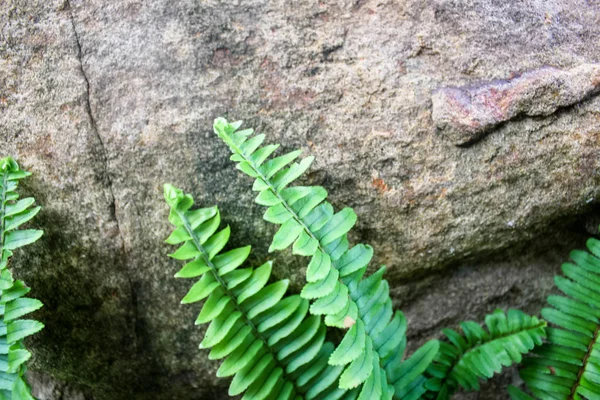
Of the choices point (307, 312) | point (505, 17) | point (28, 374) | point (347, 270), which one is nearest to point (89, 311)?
point (28, 374)

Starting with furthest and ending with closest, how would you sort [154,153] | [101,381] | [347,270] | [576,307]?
1. [101,381]
2. [576,307]
3. [154,153]
4. [347,270]

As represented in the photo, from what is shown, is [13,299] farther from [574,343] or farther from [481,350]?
[574,343]

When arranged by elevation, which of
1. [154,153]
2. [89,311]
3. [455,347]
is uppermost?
[154,153]

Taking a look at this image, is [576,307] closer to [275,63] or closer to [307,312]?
[307,312]

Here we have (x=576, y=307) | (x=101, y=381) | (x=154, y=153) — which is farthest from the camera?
(x=101, y=381)

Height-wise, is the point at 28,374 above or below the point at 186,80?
→ below

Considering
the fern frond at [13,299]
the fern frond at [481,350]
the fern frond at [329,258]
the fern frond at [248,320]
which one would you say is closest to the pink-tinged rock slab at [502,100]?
the fern frond at [329,258]

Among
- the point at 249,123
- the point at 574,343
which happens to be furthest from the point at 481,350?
the point at 249,123
